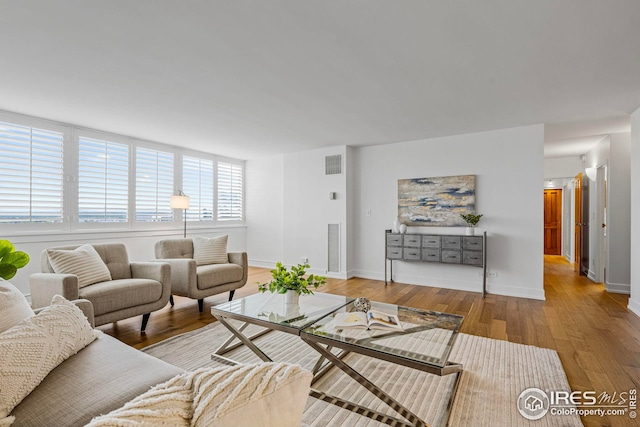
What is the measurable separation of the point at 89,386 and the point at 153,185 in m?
→ 4.70

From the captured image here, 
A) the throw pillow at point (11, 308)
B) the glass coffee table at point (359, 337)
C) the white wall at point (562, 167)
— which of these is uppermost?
the white wall at point (562, 167)

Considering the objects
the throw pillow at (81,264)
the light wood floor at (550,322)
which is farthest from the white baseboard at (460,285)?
the throw pillow at (81,264)

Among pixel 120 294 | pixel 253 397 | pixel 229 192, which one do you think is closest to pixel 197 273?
pixel 120 294

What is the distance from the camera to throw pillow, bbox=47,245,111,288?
110 inches

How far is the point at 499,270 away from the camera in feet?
14.9

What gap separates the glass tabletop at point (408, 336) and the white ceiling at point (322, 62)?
194 cm

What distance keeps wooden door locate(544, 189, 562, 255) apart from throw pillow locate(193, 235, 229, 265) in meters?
8.60

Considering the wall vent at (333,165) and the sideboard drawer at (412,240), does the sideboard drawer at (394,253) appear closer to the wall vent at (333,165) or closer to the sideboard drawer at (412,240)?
the sideboard drawer at (412,240)

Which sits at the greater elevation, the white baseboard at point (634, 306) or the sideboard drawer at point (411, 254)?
the sideboard drawer at point (411, 254)

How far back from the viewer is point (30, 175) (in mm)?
3926

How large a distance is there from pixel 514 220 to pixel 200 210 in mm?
5320

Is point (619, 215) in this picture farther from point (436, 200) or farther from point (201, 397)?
point (201, 397)

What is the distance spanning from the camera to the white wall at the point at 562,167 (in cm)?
715

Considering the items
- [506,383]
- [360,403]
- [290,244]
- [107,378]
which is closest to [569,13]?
[506,383]
